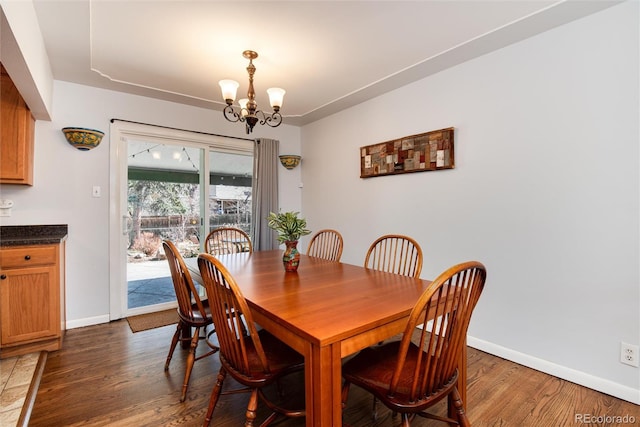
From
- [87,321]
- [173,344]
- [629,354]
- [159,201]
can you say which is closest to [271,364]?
[173,344]

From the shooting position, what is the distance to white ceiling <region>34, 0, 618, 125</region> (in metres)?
1.88

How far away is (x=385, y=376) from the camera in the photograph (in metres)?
1.26

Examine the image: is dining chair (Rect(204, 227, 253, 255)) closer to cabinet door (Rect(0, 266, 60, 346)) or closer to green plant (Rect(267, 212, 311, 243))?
green plant (Rect(267, 212, 311, 243))

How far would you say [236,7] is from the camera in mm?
1874

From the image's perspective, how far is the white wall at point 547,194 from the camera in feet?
5.94

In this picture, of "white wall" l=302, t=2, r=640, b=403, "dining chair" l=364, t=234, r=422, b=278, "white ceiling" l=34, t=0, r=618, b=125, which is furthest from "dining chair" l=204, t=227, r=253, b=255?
"white wall" l=302, t=2, r=640, b=403

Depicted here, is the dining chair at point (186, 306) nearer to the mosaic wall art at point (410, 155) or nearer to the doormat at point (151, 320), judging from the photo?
the doormat at point (151, 320)

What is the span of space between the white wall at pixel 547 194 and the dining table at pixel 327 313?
1.03m

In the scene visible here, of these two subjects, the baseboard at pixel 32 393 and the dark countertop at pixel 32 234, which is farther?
the dark countertop at pixel 32 234

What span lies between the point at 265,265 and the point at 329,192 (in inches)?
76.7

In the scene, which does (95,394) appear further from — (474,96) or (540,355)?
(474,96)

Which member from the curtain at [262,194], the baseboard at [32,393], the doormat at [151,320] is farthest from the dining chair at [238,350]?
the curtain at [262,194]

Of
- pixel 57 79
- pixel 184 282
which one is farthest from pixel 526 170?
pixel 57 79

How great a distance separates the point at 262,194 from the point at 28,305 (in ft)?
7.87
